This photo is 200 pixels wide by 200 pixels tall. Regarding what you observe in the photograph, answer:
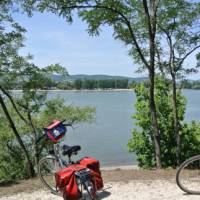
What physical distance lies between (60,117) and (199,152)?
717cm

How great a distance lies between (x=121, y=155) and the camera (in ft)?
101

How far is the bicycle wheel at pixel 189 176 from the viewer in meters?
5.49

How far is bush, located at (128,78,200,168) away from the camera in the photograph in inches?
728

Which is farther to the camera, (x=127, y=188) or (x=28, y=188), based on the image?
(x=28, y=188)

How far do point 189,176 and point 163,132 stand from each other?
1299cm

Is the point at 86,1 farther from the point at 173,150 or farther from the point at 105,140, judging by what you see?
the point at 105,140

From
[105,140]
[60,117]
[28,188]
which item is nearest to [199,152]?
[60,117]

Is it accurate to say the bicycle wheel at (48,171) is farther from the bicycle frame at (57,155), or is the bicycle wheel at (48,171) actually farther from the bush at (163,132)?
the bush at (163,132)

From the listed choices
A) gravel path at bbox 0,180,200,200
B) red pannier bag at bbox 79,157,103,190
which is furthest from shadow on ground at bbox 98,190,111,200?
red pannier bag at bbox 79,157,103,190

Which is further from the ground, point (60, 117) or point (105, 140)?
point (60, 117)

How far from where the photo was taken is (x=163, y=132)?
741 inches

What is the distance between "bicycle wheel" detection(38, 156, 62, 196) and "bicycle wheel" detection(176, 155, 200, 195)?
1864 millimetres

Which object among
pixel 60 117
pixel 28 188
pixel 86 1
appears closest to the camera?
pixel 28 188

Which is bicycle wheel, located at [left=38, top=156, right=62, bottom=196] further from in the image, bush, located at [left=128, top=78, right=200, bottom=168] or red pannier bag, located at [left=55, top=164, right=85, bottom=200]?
bush, located at [left=128, top=78, right=200, bottom=168]
